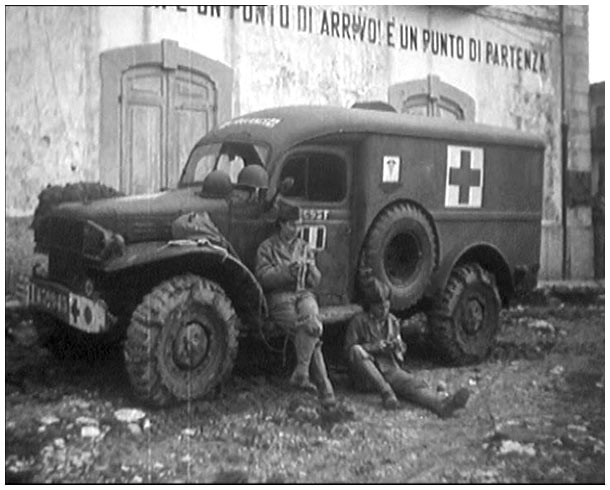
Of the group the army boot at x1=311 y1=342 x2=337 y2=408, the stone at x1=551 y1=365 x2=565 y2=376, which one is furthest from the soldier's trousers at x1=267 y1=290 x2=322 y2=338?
the stone at x1=551 y1=365 x2=565 y2=376

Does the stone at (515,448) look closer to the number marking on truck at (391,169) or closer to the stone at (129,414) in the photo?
the number marking on truck at (391,169)

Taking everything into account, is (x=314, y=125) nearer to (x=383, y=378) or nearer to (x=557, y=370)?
(x=383, y=378)

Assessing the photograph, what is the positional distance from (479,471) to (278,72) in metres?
2.22

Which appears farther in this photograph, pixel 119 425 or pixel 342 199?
pixel 342 199

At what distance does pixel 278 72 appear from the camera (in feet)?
13.6

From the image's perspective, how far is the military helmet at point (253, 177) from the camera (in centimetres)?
374

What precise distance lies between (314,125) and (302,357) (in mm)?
1127

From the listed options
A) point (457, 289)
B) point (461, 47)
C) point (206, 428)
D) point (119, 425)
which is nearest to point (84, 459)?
point (119, 425)

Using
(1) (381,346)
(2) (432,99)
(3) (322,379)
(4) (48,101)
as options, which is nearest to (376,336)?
(1) (381,346)

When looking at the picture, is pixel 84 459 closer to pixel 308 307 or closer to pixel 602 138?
pixel 308 307

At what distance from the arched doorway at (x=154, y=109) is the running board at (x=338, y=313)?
96 centimetres

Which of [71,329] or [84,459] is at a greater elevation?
[71,329]

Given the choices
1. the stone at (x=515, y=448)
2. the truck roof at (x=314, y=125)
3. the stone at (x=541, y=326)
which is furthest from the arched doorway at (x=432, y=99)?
the stone at (x=515, y=448)

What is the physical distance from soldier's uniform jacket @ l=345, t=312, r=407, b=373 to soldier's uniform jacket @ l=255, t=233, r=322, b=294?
1.19ft
